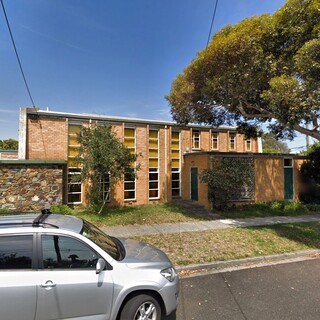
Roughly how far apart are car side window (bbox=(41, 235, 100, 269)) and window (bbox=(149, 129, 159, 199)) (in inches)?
494

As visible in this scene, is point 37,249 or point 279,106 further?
point 279,106

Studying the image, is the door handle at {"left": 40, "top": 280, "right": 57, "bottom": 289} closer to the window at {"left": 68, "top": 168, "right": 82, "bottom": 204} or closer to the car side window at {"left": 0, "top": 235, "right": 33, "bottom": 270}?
the car side window at {"left": 0, "top": 235, "right": 33, "bottom": 270}

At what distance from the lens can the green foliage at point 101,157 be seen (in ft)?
36.4

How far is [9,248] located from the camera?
3.00 meters

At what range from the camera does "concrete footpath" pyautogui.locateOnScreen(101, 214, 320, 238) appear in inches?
342

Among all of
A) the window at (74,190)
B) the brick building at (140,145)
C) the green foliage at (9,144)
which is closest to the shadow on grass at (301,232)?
the brick building at (140,145)

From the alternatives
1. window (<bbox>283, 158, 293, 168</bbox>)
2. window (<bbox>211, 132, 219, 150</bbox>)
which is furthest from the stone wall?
window (<bbox>283, 158, 293, 168</bbox>)

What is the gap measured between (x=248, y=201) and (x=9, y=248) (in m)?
13.3

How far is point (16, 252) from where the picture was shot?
299 centimetres

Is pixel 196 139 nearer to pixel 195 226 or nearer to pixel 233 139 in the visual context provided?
pixel 233 139

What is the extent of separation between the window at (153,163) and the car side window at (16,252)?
1277cm

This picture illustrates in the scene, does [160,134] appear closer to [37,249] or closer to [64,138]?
[64,138]

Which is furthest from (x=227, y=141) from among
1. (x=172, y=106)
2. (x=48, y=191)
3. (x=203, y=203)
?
(x=48, y=191)

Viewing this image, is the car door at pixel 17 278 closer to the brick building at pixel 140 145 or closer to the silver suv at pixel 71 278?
the silver suv at pixel 71 278
